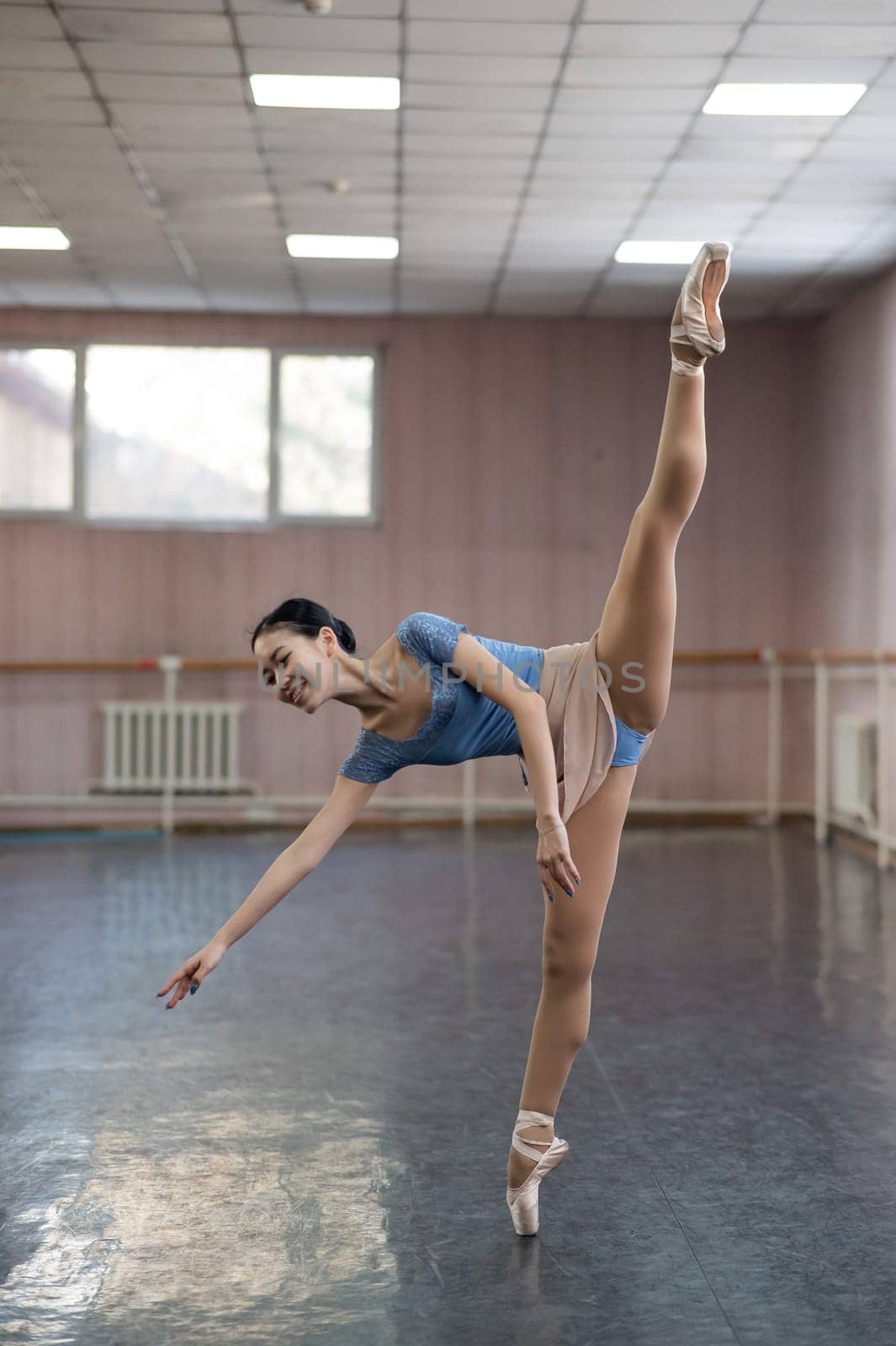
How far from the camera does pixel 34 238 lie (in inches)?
239

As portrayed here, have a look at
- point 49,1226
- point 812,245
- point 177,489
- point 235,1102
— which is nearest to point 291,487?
point 177,489

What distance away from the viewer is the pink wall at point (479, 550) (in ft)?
24.1

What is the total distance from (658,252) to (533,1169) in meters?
5.12

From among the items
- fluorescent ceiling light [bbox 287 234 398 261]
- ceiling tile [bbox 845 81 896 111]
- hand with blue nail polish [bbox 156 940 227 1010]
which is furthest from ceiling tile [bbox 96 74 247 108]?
hand with blue nail polish [bbox 156 940 227 1010]

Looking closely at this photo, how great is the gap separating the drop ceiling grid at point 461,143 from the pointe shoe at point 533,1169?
10.5 ft

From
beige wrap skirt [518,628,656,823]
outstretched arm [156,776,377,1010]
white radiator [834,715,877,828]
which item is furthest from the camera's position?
white radiator [834,715,877,828]

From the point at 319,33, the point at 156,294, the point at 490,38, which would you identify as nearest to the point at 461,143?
the point at 490,38

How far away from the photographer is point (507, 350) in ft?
24.5

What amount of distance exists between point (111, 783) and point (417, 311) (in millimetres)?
3214

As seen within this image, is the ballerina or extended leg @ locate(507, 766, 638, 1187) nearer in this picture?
the ballerina

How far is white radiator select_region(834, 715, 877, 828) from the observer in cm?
629

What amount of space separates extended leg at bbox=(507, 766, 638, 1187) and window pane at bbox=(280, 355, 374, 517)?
5592mm

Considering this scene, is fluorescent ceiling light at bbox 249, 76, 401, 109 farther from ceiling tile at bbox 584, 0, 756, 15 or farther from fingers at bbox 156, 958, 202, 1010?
fingers at bbox 156, 958, 202, 1010

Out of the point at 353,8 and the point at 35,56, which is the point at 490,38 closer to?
the point at 353,8
